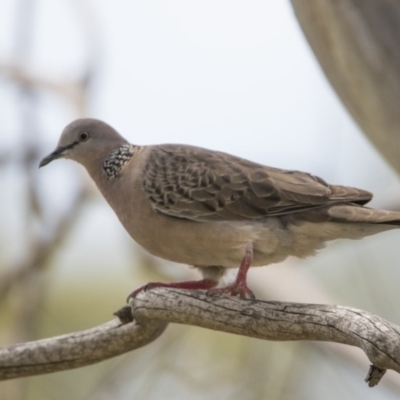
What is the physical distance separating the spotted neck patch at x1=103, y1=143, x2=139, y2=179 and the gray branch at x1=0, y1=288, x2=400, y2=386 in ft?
2.71

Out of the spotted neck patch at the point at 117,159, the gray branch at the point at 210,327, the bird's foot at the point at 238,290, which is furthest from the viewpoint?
the spotted neck patch at the point at 117,159

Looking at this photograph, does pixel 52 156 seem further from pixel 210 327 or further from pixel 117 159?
pixel 210 327

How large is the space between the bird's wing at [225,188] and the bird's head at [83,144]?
0.31m

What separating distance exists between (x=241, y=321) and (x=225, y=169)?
3.56 ft

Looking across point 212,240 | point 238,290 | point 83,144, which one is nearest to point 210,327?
point 238,290

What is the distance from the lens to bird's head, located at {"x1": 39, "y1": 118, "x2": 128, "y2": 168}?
16.0ft

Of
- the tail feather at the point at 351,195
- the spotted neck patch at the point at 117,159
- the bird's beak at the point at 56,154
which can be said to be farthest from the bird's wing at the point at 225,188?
the bird's beak at the point at 56,154

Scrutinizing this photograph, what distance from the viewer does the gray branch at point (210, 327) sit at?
10.4ft

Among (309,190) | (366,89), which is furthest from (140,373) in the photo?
(366,89)

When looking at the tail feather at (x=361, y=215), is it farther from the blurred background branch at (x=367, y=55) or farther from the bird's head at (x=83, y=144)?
the bird's head at (x=83, y=144)

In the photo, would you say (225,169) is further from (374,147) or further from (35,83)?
(35,83)

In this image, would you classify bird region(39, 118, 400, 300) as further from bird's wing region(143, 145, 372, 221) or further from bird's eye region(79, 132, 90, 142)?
bird's eye region(79, 132, 90, 142)

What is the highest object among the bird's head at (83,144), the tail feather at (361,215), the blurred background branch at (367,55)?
the blurred background branch at (367,55)

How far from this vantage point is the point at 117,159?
190 inches
